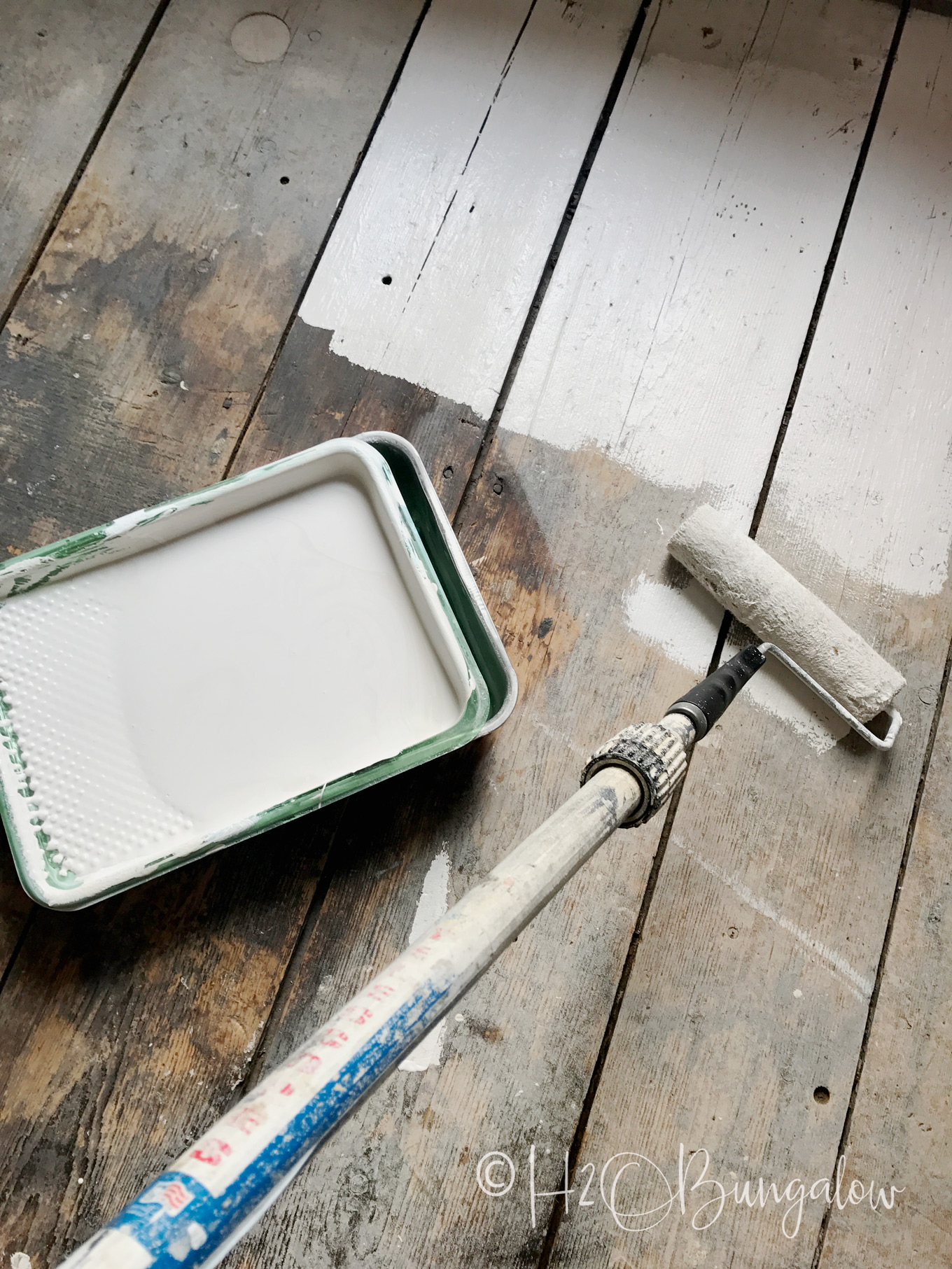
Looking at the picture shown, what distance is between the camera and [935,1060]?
0.88 metres

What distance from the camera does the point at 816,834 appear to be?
0.92 metres

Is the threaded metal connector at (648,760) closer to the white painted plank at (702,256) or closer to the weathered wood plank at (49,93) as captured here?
the white painted plank at (702,256)

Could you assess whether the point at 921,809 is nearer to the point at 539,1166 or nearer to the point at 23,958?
the point at 539,1166

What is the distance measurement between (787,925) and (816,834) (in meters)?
0.10

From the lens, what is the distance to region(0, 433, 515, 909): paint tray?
79 cm

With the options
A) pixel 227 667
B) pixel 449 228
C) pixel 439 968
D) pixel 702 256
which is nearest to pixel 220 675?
pixel 227 667

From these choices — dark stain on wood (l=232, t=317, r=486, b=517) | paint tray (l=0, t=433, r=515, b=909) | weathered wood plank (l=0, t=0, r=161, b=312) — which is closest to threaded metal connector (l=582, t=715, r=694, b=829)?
paint tray (l=0, t=433, r=515, b=909)

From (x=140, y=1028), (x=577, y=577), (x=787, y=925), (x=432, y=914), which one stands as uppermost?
(x=577, y=577)

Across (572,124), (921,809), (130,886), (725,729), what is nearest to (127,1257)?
(130,886)

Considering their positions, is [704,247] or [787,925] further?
[704,247]

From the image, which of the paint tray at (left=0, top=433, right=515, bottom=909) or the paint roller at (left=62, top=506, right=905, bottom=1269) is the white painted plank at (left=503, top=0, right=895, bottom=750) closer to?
the paint roller at (left=62, top=506, right=905, bottom=1269)

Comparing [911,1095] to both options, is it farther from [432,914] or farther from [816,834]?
[432,914]

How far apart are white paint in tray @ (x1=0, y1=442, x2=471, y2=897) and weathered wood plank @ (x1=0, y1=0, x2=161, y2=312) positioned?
45 centimetres

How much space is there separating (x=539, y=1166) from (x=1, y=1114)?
0.51 meters
